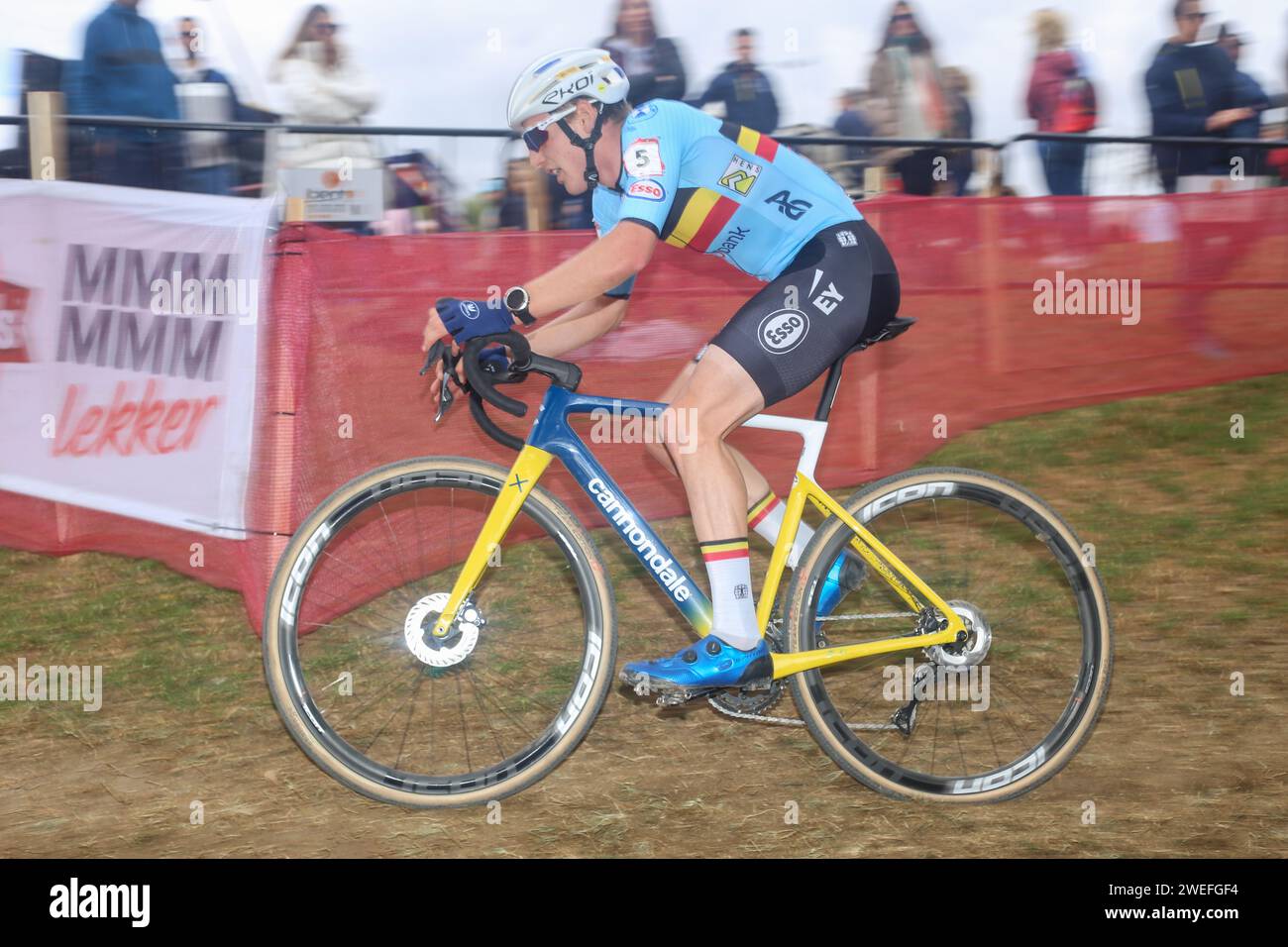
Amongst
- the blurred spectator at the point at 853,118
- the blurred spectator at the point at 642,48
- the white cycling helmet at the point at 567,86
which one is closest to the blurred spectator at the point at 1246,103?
the blurred spectator at the point at 853,118

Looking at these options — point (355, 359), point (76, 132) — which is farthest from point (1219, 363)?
point (76, 132)

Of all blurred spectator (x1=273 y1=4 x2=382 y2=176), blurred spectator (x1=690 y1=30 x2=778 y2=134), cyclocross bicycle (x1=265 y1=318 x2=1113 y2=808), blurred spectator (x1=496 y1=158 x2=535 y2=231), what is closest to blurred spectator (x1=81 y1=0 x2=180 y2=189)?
blurred spectator (x1=273 y1=4 x2=382 y2=176)

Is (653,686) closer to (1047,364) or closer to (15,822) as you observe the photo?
(15,822)

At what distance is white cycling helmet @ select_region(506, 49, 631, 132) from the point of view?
11.3ft

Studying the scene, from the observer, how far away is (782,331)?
355 cm

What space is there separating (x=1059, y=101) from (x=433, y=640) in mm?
5694

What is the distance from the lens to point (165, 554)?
587cm

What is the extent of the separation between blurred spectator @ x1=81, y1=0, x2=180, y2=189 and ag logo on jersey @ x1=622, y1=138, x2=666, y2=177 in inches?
144

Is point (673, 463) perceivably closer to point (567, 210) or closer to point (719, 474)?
point (719, 474)

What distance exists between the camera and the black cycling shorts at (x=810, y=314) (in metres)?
3.55

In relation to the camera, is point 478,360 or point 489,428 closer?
point 478,360

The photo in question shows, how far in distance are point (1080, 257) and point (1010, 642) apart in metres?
3.69

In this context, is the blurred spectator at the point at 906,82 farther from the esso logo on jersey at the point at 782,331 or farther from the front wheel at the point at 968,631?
the esso logo on jersey at the point at 782,331

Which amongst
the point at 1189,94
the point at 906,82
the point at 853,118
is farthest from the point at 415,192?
the point at 1189,94
